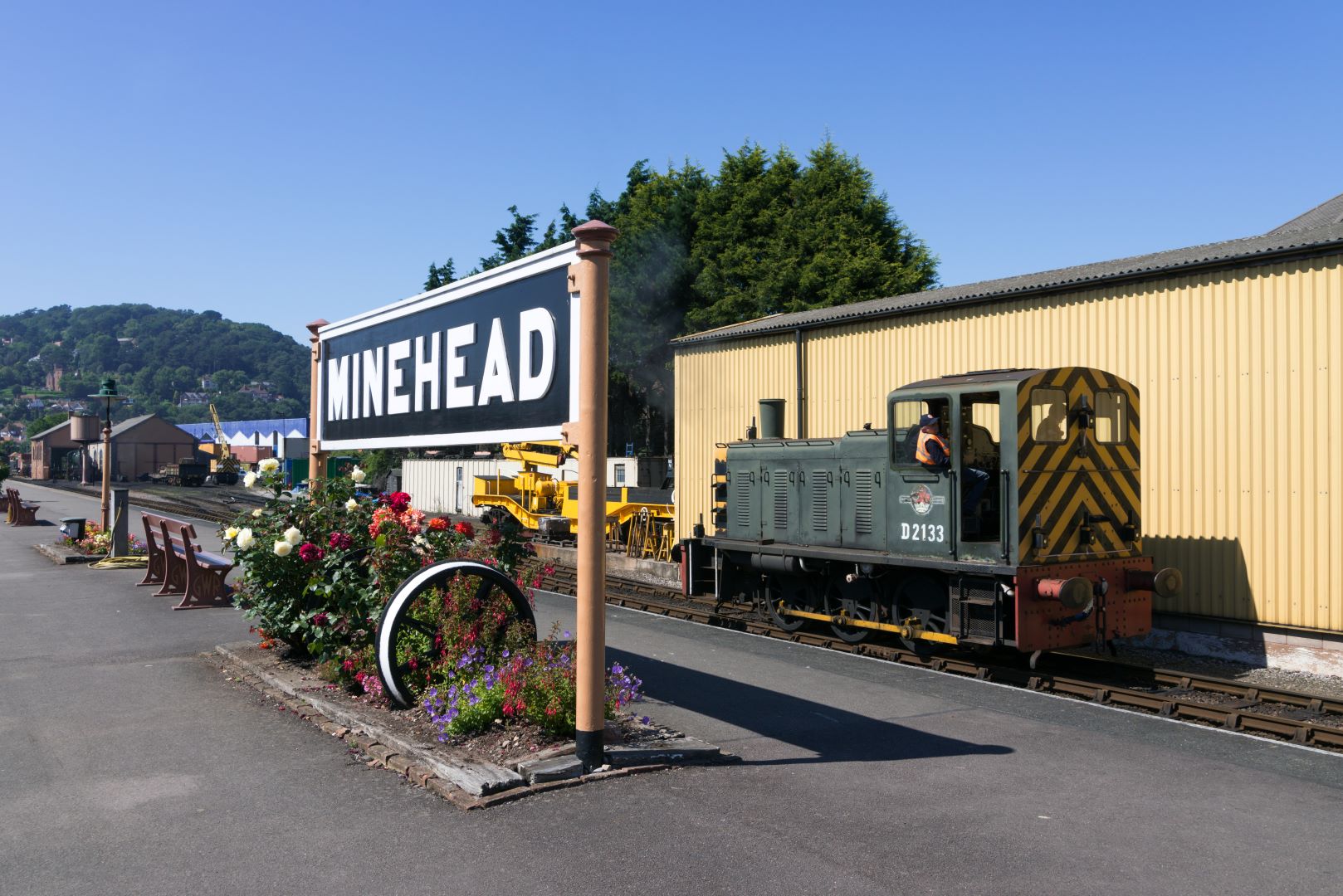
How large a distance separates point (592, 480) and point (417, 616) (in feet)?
9.47

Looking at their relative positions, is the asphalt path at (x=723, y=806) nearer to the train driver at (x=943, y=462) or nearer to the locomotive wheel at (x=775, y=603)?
the train driver at (x=943, y=462)

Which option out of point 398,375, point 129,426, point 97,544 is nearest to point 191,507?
point 97,544

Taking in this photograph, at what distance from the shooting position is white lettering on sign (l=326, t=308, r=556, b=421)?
6.57m

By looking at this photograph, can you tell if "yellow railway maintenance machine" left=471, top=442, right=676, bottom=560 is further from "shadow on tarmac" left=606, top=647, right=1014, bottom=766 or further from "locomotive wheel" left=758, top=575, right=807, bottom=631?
"shadow on tarmac" left=606, top=647, right=1014, bottom=766

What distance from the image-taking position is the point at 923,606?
11.7m

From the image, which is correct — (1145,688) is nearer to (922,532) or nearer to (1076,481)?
(1076,481)

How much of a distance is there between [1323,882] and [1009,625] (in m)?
5.43

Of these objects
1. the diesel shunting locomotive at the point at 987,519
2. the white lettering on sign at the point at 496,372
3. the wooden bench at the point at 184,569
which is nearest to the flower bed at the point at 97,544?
the wooden bench at the point at 184,569

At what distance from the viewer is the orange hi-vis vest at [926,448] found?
35.8 ft

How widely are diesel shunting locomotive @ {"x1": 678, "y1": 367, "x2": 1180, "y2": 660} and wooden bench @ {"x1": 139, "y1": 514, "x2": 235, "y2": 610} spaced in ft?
27.0

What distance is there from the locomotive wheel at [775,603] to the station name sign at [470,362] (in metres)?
6.76

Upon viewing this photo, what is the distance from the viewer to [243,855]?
5180 millimetres

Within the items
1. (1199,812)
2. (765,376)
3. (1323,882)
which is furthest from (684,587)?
(1323,882)

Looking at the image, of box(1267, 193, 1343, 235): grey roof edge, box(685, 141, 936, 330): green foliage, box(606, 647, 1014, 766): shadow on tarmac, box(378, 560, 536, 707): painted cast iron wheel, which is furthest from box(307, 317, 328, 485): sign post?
Answer: box(685, 141, 936, 330): green foliage
